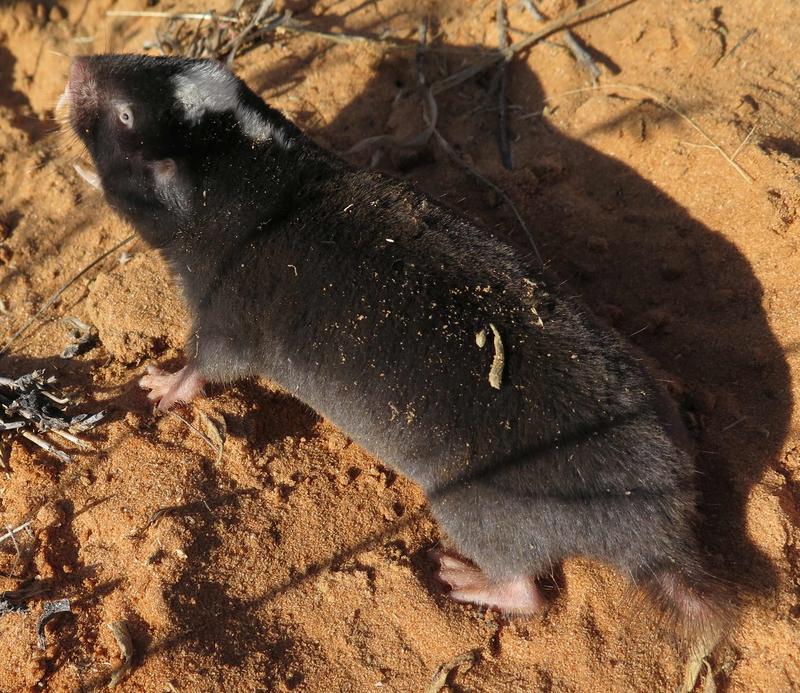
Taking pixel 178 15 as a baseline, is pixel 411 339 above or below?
below

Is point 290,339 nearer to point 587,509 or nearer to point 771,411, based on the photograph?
point 587,509

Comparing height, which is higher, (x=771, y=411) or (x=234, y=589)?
(x=771, y=411)

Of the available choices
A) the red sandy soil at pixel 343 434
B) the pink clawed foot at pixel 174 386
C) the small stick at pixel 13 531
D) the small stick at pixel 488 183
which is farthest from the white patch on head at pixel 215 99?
the small stick at pixel 13 531

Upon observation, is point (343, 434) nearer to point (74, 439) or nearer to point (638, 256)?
point (74, 439)

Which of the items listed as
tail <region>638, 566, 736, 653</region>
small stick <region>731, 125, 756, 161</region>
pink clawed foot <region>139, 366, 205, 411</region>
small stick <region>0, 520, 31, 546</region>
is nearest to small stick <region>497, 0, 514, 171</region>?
small stick <region>731, 125, 756, 161</region>

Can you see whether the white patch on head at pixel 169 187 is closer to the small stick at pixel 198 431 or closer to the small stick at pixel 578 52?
the small stick at pixel 198 431

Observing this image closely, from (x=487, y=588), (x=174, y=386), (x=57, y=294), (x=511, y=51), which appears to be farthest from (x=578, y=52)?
(x=57, y=294)

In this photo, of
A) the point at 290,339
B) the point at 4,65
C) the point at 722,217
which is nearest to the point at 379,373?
the point at 290,339
